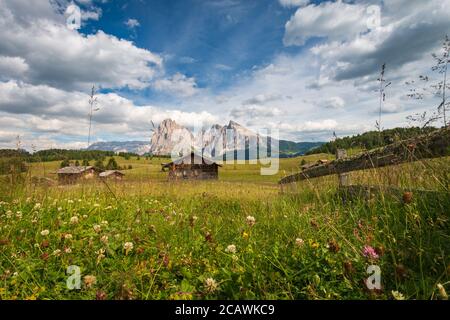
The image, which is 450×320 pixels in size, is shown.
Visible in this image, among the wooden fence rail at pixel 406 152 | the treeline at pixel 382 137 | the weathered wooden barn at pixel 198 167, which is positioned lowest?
the weathered wooden barn at pixel 198 167

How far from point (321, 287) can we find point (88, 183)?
23.0 feet

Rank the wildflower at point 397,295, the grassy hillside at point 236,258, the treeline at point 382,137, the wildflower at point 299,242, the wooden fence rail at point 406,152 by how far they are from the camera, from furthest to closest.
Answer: the treeline at point 382,137 < the wooden fence rail at point 406,152 < the wildflower at point 299,242 < the grassy hillside at point 236,258 < the wildflower at point 397,295

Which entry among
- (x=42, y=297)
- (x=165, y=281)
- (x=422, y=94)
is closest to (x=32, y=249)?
(x=42, y=297)

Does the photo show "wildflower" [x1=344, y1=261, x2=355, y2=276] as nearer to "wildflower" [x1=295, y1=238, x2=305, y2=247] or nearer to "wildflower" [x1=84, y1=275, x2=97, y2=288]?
"wildflower" [x1=295, y1=238, x2=305, y2=247]

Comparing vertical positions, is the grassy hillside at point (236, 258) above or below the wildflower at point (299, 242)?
below

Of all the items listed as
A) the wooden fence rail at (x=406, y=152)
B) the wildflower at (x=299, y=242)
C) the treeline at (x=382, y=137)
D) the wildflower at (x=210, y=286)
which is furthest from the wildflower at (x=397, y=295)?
the treeline at (x=382, y=137)

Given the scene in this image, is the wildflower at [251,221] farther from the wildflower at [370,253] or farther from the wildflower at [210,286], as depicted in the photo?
the wildflower at [370,253]

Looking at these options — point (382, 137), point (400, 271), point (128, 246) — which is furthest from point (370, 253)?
point (382, 137)

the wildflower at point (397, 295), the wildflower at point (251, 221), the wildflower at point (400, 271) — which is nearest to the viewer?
the wildflower at point (397, 295)

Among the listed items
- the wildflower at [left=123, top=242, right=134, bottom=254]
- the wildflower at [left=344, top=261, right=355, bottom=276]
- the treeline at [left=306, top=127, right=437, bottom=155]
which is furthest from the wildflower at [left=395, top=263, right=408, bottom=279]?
the treeline at [left=306, top=127, right=437, bottom=155]

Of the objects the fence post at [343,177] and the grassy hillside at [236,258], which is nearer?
the grassy hillside at [236,258]

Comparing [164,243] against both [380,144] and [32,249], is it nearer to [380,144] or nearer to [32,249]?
[32,249]

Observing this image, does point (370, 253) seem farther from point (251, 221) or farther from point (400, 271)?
point (251, 221)

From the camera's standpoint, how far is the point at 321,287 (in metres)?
1.80
